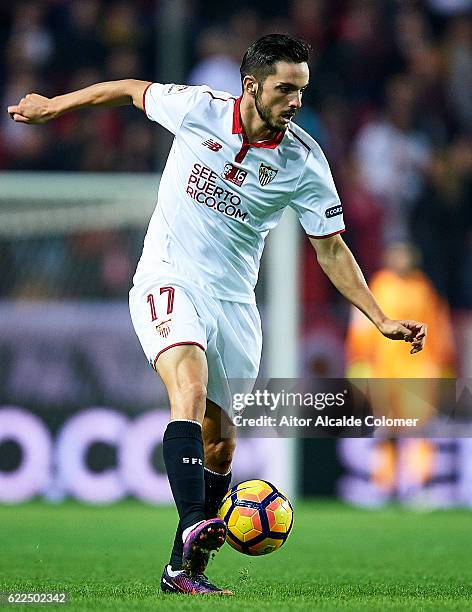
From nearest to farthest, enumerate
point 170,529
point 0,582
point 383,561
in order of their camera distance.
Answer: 1. point 0,582
2. point 383,561
3. point 170,529

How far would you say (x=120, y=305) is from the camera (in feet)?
39.7

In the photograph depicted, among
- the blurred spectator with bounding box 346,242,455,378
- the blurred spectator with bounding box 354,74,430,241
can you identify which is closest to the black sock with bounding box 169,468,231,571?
the blurred spectator with bounding box 346,242,455,378

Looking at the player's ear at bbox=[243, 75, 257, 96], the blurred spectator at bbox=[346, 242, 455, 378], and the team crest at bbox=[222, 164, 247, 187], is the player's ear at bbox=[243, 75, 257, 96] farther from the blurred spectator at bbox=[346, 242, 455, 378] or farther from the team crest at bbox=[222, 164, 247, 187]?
the blurred spectator at bbox=[346, 242, 455, 378]

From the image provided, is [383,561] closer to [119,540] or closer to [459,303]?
[119,540]

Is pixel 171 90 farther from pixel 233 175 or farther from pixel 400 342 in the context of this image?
pixel 400 342

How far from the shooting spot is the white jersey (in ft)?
19.1

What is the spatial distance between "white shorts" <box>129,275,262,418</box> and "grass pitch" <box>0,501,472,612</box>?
0.92m

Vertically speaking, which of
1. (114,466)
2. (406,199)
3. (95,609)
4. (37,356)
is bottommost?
(95,609)

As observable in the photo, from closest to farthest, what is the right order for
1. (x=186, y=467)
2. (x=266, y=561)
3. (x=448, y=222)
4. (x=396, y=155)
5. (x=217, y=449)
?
(x=186, y=467) < (x=217, y=449) < (x=266, y=561) < (x=448, y=222) < (x=396, y=155)

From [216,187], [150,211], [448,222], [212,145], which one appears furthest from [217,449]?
[448,222]

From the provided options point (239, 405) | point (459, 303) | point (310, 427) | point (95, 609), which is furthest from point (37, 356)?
point (95, 609)

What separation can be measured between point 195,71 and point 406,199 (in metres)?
2.58

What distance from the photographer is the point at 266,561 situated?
24.4ft

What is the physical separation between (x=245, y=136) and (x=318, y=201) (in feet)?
1.58
